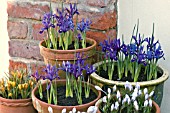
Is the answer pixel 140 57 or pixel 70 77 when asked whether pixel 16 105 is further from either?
pixel 140 57

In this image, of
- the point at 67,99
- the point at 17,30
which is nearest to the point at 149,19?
the point at 67,99

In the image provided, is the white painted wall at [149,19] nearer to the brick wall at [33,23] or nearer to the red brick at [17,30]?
the brick wall at [33,23]

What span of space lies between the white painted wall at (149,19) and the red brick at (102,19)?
4cm

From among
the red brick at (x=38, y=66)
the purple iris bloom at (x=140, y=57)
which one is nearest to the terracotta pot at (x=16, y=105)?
the red brick at (x=38, y=66)

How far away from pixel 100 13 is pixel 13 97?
1.63 ft

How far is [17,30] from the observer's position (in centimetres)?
201

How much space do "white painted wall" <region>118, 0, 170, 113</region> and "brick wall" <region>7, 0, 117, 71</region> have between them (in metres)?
0.04

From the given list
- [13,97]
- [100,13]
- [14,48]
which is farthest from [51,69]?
[14,48]

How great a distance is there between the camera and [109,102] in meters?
1.48

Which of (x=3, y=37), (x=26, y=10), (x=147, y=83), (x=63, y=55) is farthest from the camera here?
(x=3, y=37)

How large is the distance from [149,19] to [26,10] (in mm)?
560

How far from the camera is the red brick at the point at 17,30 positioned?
1988mm

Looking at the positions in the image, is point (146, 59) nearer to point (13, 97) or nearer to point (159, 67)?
point (159, 67)

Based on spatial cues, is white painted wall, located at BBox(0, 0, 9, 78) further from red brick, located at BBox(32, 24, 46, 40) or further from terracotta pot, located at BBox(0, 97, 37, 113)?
terracotta pot, located at BBox(0, 97, 37, 113)
